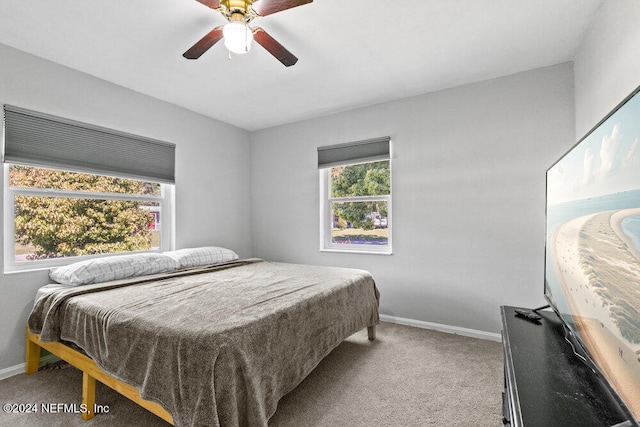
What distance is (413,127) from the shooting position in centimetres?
315

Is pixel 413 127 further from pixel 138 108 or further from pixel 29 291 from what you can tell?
pixel 29 291

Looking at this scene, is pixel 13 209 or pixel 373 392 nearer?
pixel 373 392

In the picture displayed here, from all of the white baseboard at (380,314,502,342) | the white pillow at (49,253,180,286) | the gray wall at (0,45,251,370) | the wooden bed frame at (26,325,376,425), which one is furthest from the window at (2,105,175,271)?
the white baseboard at (380,314,502,342)

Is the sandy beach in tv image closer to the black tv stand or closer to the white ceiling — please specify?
the black tv stand

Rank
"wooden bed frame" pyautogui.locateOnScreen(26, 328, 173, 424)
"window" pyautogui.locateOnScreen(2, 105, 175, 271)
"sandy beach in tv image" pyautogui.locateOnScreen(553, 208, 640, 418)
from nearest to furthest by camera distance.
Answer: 1. "sandy beach in tv image" pyautogui.locateOnScreen(553, 208, 640, 418)
2. "wooden bed frame" pyautogui.locateOnScreen(26, 328, 173, 424)
3. "window" pyautogui.locateOnScreen(2, 105, 175, 271)

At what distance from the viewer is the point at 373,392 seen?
1.95 metres

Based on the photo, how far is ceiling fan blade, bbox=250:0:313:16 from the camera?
1.53 metres

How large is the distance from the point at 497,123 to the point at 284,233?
2.79 m

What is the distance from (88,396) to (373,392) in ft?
5.76

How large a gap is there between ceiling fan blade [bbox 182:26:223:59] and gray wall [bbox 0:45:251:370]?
1371mm

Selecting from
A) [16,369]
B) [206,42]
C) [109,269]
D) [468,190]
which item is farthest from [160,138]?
[468,190]

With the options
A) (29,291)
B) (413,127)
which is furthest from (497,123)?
(29,291)

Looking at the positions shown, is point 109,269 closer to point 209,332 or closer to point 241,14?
point 209,332

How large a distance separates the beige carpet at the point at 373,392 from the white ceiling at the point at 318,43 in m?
2.49
